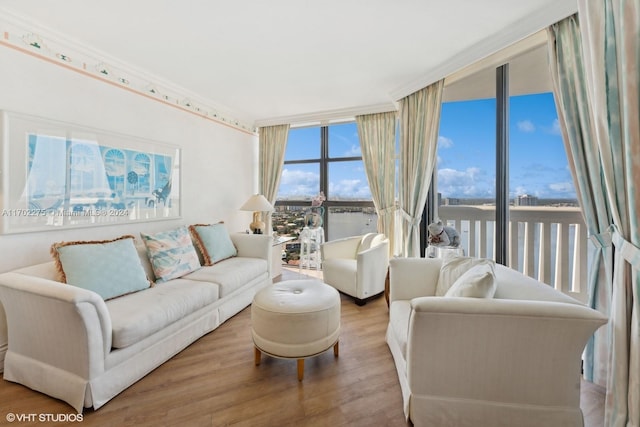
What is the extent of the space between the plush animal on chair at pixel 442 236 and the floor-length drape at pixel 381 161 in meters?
1.32

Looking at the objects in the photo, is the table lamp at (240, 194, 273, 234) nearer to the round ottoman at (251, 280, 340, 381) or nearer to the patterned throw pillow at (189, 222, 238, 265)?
the patterned throw pillow at (189, 222, 238, 265)

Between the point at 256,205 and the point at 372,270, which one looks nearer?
the point at 372,270

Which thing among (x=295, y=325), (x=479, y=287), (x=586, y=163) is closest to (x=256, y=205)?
(x=295, y=325)

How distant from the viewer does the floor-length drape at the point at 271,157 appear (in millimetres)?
4461

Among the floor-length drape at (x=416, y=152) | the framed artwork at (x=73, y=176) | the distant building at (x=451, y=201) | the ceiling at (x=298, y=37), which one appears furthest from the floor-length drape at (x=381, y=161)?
the framed artwork at (x=73, y=176)

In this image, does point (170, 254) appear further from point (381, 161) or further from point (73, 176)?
point (381, 161)

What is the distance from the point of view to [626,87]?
118cm

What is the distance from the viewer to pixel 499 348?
1284 mm

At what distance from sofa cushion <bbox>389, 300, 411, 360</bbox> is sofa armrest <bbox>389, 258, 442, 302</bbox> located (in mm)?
77

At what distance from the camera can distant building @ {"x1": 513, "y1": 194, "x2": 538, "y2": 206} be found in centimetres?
232

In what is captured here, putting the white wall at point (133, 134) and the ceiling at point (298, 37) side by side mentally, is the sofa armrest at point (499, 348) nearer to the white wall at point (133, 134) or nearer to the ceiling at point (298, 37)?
the ceiling at point (298, 37)

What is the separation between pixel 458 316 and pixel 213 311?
2.01 m

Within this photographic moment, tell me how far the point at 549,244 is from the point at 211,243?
130 inches

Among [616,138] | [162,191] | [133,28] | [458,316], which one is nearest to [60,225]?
[162,191]
